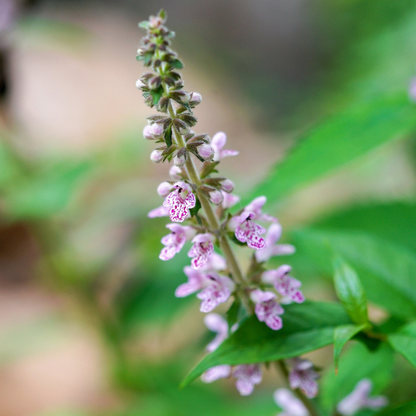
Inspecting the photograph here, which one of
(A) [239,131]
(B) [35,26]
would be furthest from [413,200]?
(A) [239,131]

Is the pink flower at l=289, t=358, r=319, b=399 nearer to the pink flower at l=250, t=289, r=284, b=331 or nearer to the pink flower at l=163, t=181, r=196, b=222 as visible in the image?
the pink flower at l=250, t=289, r=284, b=331

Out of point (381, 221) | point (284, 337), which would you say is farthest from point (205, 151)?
point (381, 221)

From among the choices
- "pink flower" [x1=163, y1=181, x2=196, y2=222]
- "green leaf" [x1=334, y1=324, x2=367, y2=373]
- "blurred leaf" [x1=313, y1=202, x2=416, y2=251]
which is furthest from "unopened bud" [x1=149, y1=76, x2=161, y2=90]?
"blurred leaf" [x1=313, y1=202, x2=416, y2=251]

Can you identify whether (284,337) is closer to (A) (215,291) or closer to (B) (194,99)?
(A) (215,291)

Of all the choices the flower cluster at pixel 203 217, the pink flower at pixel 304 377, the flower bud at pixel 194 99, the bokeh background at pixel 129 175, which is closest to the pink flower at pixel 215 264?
the flower cluster at pixel 203 217

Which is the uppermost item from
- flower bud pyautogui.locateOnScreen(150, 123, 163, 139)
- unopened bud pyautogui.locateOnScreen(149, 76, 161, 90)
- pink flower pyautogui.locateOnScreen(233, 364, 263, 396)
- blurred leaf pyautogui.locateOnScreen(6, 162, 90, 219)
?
blurred leaf pyautogui.locateOnScreen(6, 162, 90, 219)
